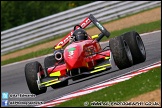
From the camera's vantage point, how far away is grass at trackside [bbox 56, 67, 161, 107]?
28.9 feet

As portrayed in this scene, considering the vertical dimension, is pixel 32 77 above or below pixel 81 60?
below

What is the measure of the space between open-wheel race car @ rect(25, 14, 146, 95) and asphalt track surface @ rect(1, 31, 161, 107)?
24cm

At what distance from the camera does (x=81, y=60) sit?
1167cm

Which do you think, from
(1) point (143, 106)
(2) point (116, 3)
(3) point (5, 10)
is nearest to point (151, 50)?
(1) point (143, 106)

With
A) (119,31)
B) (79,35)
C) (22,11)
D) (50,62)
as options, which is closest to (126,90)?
(79,35)

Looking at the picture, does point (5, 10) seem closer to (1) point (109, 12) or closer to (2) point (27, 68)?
(1) point (109, 12)

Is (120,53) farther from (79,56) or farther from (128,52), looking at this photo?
(79,56)

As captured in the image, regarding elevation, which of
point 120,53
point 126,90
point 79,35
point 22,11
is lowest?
point 126,90

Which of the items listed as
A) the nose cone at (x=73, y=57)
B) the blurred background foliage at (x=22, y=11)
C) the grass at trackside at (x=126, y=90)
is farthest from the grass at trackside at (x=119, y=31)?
the grass at trackside at (x=126, y=90)

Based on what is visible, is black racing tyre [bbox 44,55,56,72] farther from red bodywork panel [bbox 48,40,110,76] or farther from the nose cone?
the nose cone

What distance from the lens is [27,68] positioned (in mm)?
12047

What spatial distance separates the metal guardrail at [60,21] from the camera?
79.0 feet

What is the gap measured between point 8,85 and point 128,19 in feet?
32.9

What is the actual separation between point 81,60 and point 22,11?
53.0 feet
